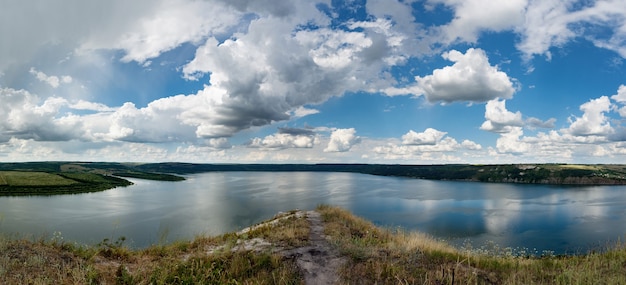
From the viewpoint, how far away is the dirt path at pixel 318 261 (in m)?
8.73

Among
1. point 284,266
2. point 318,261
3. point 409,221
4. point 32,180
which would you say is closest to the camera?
point 284,266

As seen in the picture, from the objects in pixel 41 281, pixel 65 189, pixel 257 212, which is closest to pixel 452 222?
pixel 257 212

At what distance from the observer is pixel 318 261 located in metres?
10.1

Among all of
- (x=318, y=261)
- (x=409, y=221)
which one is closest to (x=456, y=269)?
(x=318, y=261)

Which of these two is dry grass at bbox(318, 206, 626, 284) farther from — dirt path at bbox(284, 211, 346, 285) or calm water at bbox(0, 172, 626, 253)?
calm water at bbox(0, 172, 626, 253)

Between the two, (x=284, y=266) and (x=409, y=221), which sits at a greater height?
(x=284, y=266)

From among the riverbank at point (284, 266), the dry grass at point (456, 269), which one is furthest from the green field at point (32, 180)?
the dry grass at point (456, 269)

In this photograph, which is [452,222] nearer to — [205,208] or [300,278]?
[205,208]

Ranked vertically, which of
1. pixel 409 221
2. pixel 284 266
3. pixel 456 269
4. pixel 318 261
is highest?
pixel 456 269

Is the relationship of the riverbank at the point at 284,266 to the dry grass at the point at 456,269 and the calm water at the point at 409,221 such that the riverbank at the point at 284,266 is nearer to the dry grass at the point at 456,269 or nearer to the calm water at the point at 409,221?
the dry grass at the point at 456,269

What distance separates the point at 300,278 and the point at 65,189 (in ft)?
554

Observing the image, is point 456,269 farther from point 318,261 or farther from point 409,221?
point 409,221

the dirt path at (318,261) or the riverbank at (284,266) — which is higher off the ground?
the riverbank at (284,266)

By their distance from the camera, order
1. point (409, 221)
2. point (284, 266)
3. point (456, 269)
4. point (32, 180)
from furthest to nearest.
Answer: point (32, 180), point (409, 221), point (284, 266), point (456, 269)
